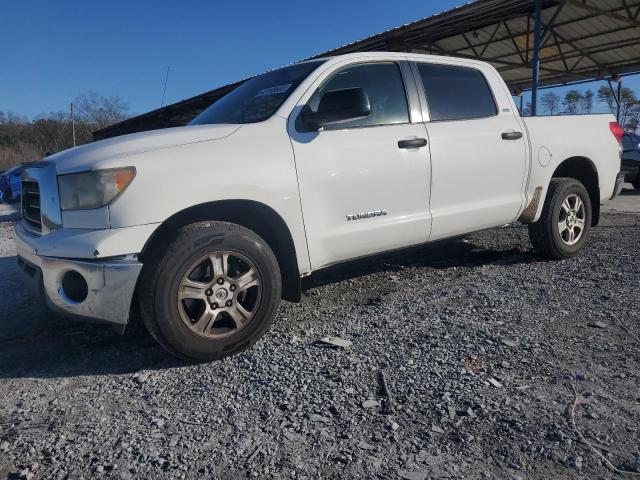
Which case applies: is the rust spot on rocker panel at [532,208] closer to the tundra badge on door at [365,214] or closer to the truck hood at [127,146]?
the tundra badge on door at [365,214]

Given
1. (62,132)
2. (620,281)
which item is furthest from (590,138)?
(62,132)

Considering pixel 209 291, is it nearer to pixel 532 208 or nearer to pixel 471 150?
pixel 471 150

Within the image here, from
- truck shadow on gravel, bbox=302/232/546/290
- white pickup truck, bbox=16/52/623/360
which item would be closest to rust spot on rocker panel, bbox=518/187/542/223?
white pickup truck, bbox=16/52/623/360

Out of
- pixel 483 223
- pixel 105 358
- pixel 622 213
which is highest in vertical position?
pixel 483 223

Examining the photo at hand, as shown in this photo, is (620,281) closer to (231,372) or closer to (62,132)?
(231,372)

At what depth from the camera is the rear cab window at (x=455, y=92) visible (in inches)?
159

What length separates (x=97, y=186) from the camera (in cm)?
270

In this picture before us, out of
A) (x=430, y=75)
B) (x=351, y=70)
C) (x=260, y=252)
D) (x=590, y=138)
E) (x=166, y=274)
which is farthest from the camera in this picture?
(x=590, y=138)

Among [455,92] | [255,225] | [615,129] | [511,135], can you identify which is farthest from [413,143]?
[615,129]

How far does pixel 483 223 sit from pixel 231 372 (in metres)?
2.64

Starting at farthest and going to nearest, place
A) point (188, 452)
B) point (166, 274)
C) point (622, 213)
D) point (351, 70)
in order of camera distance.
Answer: point (622, 213), point (351, 70), point (166, 274), point (188, 452)

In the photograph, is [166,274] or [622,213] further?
[622,213]

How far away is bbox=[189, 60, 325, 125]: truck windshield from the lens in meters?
3.49

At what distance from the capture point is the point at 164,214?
9.04 feet
